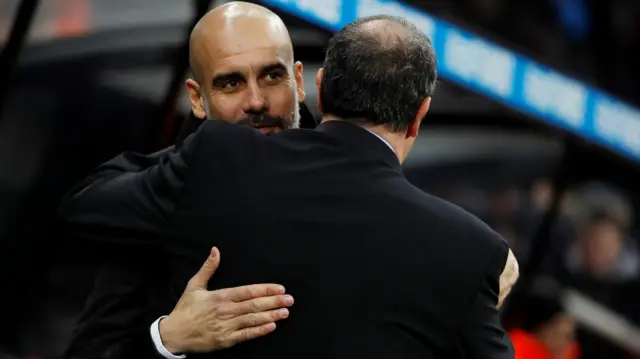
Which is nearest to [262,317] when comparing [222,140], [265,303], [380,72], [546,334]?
[265,303]

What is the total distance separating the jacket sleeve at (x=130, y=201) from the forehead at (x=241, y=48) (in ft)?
0.84

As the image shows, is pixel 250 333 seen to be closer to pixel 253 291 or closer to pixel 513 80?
pixel 253 291

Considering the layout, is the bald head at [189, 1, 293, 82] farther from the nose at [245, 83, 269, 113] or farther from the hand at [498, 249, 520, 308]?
the hand at [498, 249, 520, 308]

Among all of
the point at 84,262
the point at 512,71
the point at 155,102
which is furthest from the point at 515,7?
Result: the point at 84,262

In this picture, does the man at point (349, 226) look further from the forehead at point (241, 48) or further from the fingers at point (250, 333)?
the forehead at point (241, 48)

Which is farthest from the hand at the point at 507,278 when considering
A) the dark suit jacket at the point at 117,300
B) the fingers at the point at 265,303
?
the dark suit jacket at the point at 117,300

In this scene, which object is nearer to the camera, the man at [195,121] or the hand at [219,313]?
the hand at [219,313]

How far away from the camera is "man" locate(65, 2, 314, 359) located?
1901 millimetres

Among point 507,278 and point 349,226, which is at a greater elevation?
point 349,226

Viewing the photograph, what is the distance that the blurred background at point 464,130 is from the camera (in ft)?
12.9

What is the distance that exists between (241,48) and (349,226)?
0.49m

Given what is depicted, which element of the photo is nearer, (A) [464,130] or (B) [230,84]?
(B) [230,84]

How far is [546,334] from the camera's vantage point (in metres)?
4.82

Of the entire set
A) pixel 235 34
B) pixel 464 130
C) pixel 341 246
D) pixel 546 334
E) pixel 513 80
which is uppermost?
pixel 235 34
